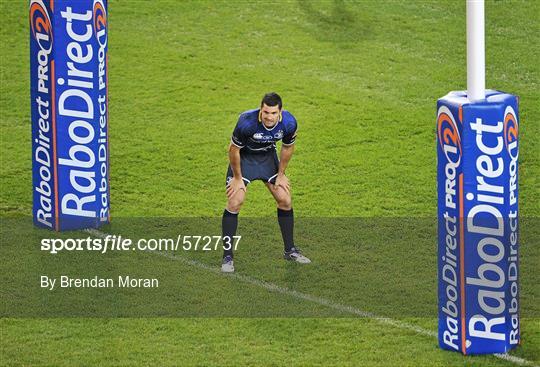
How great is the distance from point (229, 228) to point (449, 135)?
322 cm

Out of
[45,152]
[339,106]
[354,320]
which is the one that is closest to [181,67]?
[339,106]

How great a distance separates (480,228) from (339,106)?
7350 millimetres

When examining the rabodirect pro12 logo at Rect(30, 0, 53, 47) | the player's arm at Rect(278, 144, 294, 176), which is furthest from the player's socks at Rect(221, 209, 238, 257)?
the rabodirect pro12 logo at Rect(30, 0, 53, 47)

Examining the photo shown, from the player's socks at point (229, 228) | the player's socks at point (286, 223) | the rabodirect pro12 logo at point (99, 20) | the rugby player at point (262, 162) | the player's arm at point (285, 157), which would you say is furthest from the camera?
the rabodirect pro12 logo at point (99, 20)

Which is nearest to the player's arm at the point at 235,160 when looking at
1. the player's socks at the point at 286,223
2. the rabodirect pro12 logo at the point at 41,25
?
the player's socks at the point at 286,223

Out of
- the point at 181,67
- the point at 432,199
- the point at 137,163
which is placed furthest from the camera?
the point at 181,67

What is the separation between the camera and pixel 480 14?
10273 millimetres

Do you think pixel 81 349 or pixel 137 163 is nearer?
pixel 81 349

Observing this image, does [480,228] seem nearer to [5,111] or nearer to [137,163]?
[137,163]

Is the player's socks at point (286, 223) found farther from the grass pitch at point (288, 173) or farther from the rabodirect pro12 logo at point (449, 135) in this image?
the rabodirect pro12 logo at point (449, 135)

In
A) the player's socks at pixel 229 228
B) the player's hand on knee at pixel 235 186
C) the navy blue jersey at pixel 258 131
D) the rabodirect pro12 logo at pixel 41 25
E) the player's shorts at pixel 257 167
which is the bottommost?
the player's socks at pixel 229 228

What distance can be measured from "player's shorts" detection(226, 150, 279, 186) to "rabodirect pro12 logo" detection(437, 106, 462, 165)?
2.72 meters

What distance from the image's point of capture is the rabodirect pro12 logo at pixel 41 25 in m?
13.9

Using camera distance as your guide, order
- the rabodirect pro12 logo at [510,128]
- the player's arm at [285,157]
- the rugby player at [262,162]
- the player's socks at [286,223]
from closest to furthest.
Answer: the rabodirect pro12 logo at [510,128] → the rugby player at [262,162] → the player's arm at [285,157] → the player's socks at [286,223]
